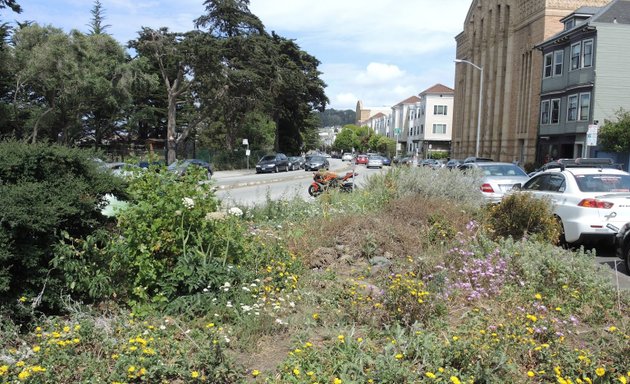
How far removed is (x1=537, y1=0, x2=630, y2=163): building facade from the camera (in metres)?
34.6

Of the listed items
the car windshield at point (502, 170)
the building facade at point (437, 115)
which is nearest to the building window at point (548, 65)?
the car windshield at point (502, 170)

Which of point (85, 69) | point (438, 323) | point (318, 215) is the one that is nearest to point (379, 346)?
point (438, 323)

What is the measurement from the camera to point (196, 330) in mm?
4277

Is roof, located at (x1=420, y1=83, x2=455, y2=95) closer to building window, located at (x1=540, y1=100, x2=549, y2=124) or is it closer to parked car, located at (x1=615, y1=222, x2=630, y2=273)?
building window, located at (x1=540, y1=100, x2=549, y2=124)

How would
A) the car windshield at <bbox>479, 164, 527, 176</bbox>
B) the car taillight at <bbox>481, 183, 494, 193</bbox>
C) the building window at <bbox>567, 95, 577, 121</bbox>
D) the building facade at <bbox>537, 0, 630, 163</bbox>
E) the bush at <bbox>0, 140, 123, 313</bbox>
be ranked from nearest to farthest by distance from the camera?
the bush at <bbox>0, 140, 123, 313</bbox>
the car taillight at <bbox>481, 183, 494, 193</bbox>
the car windshield at <bbox>479, 164, 527, 176</bbox>
the building facade at <bbox>537, 0, 630, 163</bbox>
the building window at <bbox>567, 95, 577, 121</bbox>

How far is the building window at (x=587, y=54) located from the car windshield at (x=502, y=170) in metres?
24.4

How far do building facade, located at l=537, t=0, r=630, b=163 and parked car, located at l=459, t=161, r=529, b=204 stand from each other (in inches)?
839

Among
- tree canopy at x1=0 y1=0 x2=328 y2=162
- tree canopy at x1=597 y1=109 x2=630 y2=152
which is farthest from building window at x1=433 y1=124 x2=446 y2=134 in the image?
tree canopy at x1=597 y1=109 x2=630 y2=152

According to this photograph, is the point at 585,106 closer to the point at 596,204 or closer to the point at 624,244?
the point at 596,204

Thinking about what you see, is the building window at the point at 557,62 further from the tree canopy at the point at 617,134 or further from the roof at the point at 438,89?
the roof at the point at 438,89

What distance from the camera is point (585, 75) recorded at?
35.8 metres

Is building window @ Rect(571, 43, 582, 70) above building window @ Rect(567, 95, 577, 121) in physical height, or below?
above

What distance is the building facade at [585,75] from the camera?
34.6 meters

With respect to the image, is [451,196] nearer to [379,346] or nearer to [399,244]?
[399,244]
